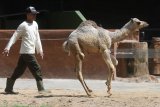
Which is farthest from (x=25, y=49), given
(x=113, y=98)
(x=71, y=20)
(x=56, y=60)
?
(x=71, y=20)

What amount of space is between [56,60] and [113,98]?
4.57 m

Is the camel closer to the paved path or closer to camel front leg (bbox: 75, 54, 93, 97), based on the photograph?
camel front leg (bbox: 75, 54, 93, 97)

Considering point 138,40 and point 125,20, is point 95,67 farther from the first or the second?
point 125,20

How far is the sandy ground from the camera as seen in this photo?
42.0ft

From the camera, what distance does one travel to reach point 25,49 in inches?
558

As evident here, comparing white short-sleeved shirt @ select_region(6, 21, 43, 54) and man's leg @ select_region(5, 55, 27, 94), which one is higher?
white short-sleeved shirt @ select_region(6, 21, 43, 54)

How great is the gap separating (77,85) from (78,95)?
2.39 meters

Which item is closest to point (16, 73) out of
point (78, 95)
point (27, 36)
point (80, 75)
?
point (27, 36)

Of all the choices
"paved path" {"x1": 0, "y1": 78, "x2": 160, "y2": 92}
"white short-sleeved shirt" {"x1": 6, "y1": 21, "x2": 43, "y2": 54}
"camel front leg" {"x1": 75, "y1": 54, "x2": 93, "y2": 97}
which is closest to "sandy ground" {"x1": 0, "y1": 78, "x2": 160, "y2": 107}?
"paved path" {"x1": 0, "y1": 78, "x2": 160, "y2": 92}

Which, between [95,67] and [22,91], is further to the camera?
[95,67]

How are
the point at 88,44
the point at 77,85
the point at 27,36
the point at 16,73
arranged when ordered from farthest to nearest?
the point at 77,85 → the point at 16,73 → the point at 27,36 → the point at 88,44

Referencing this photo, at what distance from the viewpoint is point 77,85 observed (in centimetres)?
1662

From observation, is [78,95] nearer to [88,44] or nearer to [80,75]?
[80,75]

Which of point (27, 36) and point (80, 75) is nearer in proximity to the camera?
point (80, 75)
